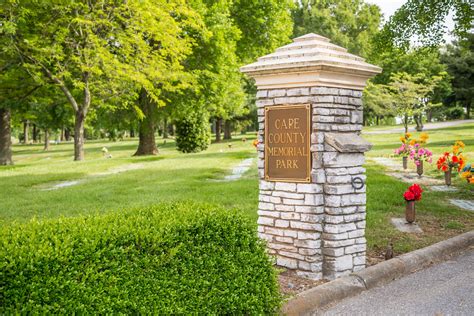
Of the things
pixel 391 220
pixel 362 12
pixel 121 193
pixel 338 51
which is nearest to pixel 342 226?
pixel 338 51

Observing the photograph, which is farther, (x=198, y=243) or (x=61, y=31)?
(x=61, y=31)

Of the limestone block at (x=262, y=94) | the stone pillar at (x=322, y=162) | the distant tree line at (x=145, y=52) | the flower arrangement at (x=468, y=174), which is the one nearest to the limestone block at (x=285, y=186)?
the stone pillar at (x=322, y=162)

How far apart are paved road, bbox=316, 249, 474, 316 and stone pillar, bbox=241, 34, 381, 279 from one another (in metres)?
0.55

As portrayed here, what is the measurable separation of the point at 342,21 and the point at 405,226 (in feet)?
155

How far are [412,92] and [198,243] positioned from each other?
109ft

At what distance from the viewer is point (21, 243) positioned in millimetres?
3213

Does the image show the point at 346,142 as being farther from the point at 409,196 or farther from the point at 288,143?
the point at 409,196

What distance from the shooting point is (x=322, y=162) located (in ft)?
17.7

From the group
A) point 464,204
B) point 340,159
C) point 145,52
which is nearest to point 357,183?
point 340,159

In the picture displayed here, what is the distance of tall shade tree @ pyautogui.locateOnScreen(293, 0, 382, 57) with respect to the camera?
49688 mm

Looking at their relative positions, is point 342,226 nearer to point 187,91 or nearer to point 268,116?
point 268,116

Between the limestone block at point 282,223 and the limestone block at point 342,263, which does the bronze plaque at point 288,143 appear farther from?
the limestone block at point 342,263

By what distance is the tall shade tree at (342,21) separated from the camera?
49.7 metres

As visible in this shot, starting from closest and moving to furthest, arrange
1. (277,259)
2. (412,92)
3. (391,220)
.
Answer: (277,259) → (391,220) → (412,92)
